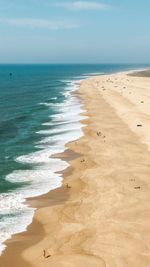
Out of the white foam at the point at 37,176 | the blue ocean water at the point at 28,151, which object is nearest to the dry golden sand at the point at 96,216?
the white foam at the point at 37,176

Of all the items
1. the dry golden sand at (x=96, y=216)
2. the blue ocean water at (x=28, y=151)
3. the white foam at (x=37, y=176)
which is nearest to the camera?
the dry golden sand at (x=96, y=216)

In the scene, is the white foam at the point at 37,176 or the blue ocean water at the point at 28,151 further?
the blue ocean water at the point at 28,151

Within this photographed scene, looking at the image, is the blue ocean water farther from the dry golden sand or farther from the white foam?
the dry golden sand

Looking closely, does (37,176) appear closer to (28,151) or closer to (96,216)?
(28,151)

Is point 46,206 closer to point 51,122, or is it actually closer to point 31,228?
point 31,228

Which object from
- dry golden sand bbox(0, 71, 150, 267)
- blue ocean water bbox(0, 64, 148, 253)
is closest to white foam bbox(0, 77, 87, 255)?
blue ocean water bbox(0, 64, 148, 253)

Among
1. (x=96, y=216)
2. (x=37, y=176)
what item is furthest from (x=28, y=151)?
(x=96, y=216)

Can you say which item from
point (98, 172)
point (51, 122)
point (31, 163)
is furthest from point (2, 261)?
point (51, 122)

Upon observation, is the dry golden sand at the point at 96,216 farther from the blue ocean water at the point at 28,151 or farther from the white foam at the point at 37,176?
the blue ocean water at the point at 28,151
